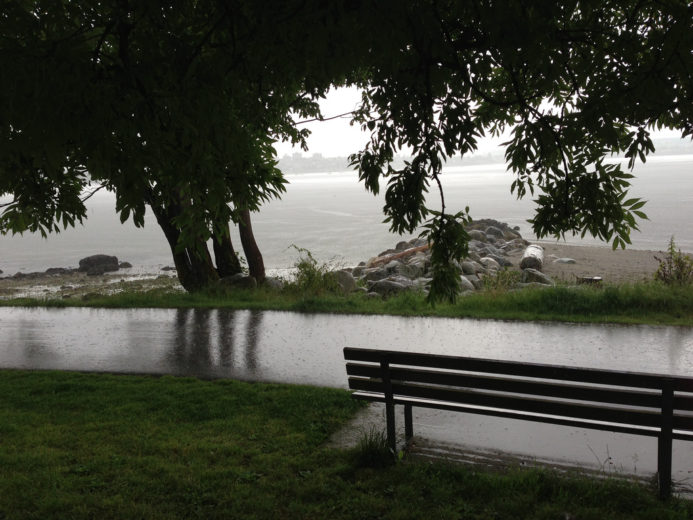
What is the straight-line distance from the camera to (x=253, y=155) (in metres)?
5.05

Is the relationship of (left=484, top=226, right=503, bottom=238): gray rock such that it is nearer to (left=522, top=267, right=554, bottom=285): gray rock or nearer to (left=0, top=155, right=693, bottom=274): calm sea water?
(left=0, top=155, right=693, bottom=274): calm sea water

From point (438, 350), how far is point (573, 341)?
1.89 m

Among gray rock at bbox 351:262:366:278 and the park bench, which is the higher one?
gray rock at bbox 351:262:366:278

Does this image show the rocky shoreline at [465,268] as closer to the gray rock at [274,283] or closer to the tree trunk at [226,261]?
the gray rock at [274,283]

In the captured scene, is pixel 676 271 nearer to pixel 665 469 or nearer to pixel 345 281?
pixel 345 281

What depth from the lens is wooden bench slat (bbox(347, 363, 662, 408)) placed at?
4270mm

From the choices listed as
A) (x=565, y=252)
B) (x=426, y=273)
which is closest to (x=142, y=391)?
(x=426, y=273)

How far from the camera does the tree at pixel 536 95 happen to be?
11.4 ft

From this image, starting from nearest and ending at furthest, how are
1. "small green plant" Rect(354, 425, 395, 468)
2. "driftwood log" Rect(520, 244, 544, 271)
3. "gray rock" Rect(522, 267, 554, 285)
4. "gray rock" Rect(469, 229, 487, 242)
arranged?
1. "small green plant" Rect(354, 425, 395, 468)
2. "gray rock" Rect(522, 267, 554, 285)
3. "driftwood log" Rect(520, 244, 544, 271)
4. "gray rock" Rect(469, 229, 487, 242)

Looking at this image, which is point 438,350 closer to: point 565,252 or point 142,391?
point 142,391

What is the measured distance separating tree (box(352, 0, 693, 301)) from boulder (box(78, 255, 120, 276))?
79.9ft

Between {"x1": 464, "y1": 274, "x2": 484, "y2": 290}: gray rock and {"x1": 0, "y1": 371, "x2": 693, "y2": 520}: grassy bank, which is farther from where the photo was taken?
{"x1": 464, "y1": 274, "x2": 484, "y2": 290}: gray rock

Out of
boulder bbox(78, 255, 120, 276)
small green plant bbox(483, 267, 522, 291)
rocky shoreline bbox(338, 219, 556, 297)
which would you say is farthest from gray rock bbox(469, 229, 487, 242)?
boulder bbox(78, 255, 120, 276)

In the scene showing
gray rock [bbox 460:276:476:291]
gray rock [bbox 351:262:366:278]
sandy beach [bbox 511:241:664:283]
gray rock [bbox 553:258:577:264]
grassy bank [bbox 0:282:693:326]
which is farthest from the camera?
gray rock [bbox 553:258:577:264]
